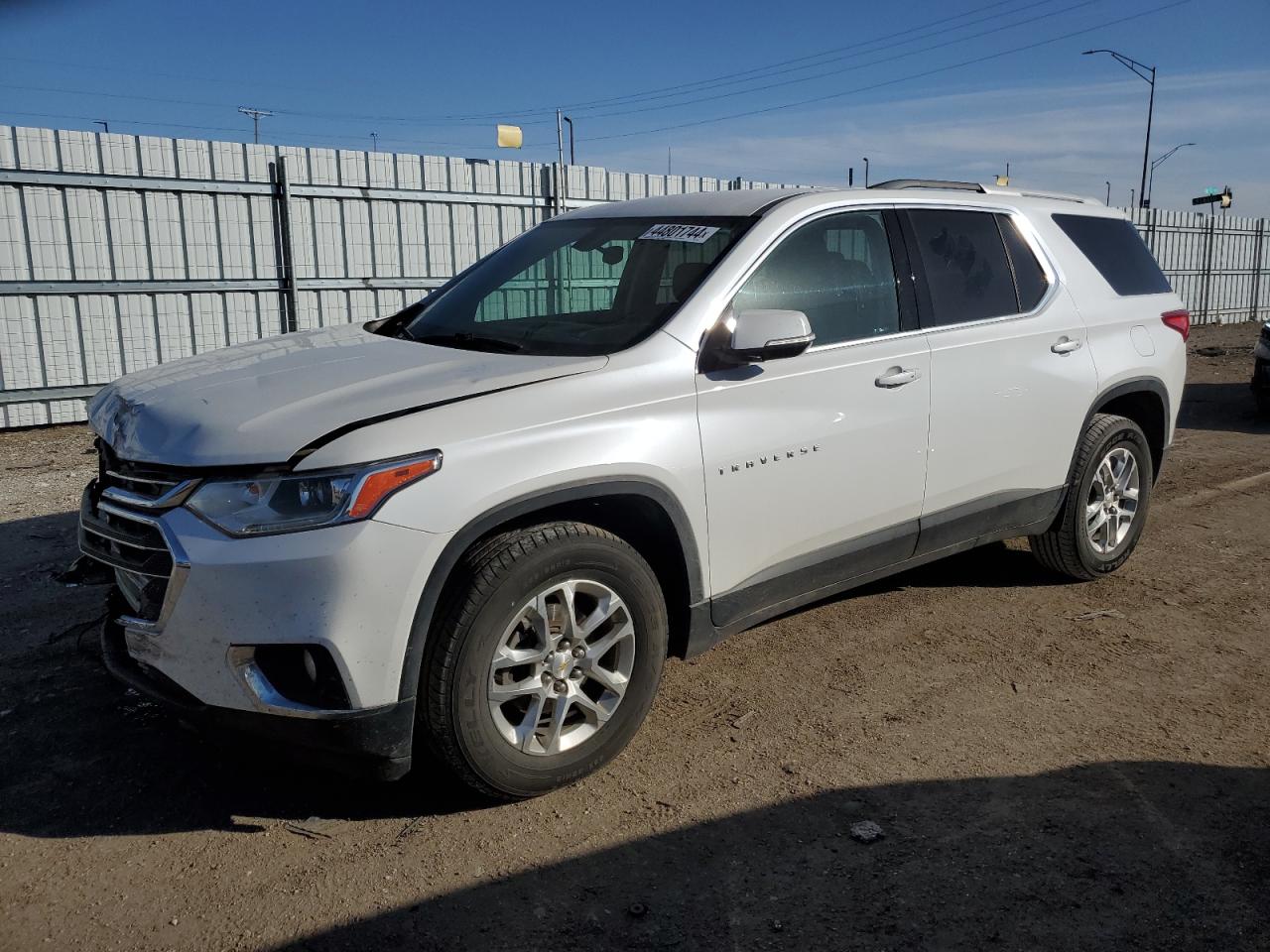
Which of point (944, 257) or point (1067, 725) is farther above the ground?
point (944, 257)

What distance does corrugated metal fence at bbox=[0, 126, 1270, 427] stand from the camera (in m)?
9.58

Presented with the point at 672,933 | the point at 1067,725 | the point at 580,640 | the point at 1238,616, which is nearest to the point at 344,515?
the point at 580,640

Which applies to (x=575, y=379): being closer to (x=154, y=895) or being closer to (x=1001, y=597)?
(x=154, y=895)

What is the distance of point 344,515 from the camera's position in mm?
2838

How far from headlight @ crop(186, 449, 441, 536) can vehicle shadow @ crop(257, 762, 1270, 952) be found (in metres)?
1.08

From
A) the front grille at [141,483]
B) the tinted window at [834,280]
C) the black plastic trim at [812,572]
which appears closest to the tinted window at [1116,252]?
the tinted window at [834,280]

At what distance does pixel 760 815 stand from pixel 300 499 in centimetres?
168

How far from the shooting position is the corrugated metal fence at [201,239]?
9.58 meters

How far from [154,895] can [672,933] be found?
4.69 ft

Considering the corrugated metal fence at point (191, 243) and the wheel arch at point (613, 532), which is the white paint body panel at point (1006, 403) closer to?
the wheel arch at point (613, 532)

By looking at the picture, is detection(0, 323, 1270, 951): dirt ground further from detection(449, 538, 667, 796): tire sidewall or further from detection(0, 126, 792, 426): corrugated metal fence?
detection(0, 126, 792, 426): corrugated metal fence

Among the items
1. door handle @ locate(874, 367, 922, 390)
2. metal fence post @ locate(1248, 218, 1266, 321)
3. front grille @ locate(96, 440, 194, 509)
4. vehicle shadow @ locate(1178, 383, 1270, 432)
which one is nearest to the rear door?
door handle @ locate(874, 367, 922, 390)

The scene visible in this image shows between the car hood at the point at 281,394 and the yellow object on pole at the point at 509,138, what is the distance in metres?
9.97

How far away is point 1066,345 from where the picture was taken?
16.1 ft
